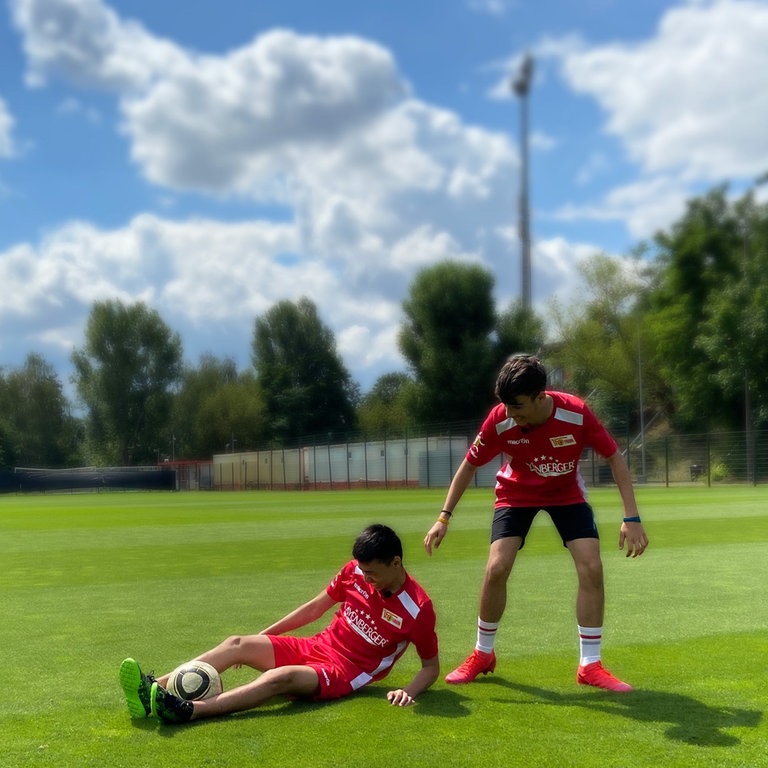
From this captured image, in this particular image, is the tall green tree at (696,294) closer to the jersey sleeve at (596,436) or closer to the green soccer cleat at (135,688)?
the jersey sleeve at (596,436)

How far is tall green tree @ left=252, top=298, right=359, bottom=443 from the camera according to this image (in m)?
95.0

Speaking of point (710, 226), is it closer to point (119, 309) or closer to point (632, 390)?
point (632, 390)

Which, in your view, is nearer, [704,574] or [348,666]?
[348,666]

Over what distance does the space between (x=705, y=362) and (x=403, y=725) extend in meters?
52.3

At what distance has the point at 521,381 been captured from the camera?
4.93 meters

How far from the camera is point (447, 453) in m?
52.3

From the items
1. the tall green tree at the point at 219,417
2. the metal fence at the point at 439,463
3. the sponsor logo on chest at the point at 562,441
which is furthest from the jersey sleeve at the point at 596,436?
the tall green tree at the point at 219,417

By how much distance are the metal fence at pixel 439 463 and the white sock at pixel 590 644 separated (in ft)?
107

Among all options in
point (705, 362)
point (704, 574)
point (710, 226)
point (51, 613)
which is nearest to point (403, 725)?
point (51, 613)

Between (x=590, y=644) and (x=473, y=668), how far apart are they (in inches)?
25.7

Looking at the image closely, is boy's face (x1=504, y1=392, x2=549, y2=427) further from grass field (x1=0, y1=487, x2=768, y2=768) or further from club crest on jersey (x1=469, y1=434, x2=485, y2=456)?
grass field (x1=0, y1=487, x2=768, y2=768)

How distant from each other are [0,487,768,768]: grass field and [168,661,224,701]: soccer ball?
18 centimetres

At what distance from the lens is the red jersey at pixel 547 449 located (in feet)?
17.3

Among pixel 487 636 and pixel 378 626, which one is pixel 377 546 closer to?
pixel 378 626
